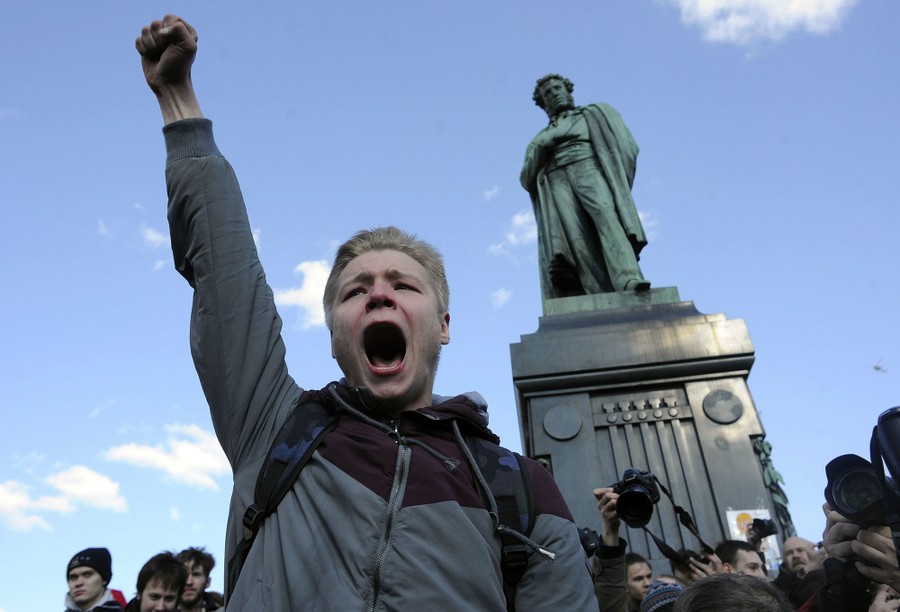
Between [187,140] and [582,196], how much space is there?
6.66 metres

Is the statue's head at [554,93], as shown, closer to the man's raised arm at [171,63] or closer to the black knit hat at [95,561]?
the black knit hat at [95,561]

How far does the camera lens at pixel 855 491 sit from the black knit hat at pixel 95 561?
4397 millimetres

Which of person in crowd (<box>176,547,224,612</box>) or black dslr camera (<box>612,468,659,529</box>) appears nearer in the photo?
black dslr camera (<box>612,468,659,529</box>)

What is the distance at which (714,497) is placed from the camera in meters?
5.73

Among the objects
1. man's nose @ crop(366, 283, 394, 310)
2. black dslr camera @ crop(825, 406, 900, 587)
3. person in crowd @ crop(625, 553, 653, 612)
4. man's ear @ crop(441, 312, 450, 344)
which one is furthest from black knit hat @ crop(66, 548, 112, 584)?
black dslr camera @ crop(825, 406, 900, 587)

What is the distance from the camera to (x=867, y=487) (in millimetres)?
2148

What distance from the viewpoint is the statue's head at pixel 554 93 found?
28.6 ft

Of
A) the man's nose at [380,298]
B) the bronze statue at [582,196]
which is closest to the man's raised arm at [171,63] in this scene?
the man's nose at [380,298]

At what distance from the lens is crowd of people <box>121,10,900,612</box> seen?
1452 mm

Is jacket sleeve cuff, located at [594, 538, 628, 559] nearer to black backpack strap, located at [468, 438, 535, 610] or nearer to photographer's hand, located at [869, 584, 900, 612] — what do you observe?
photographer's hand, located at [869, 584, 900, 612]

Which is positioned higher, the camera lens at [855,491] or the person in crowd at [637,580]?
the person in crowd at [637,580]

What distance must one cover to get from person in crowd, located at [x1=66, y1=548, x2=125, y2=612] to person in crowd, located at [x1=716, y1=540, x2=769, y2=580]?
3.67m

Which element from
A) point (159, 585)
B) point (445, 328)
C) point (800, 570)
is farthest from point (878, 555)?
point (159, 585)

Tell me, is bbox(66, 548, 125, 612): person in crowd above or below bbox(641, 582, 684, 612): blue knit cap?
above
